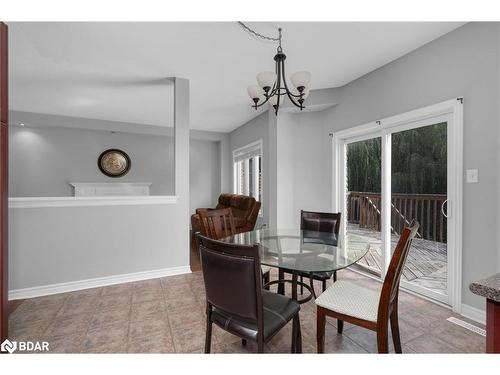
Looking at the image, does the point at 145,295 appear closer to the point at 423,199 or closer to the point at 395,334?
the point at 395,334

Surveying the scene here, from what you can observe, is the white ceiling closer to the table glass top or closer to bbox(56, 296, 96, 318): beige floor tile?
the table glass top

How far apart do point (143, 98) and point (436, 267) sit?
15.0 ft

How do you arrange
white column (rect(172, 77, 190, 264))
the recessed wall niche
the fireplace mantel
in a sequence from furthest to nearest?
the fireplace mantel, the recessed wall niche, white column (rect(172, 77, 190, 264))

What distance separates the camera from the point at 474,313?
2.03 m

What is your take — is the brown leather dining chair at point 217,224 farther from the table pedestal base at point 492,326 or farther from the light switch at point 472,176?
the light switch at point 472,176

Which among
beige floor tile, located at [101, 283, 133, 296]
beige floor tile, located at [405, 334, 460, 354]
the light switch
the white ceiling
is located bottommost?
beige floor tile, located at [101, 283, 133, 296]

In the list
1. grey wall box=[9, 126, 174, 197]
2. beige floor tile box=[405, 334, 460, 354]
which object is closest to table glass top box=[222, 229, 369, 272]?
beige floor tile box=[405, 334, 460, 354]

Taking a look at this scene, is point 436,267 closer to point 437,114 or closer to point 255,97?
point 437,114

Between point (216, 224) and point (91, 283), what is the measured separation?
1655 mm

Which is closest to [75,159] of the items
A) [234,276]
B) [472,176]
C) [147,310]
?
[147,310]

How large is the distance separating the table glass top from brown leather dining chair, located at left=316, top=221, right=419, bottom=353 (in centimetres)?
20

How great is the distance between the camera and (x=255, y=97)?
6.95 feet

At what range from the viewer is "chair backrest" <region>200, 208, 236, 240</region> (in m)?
2.39

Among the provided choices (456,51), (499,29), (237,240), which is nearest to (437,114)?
(456,51)
